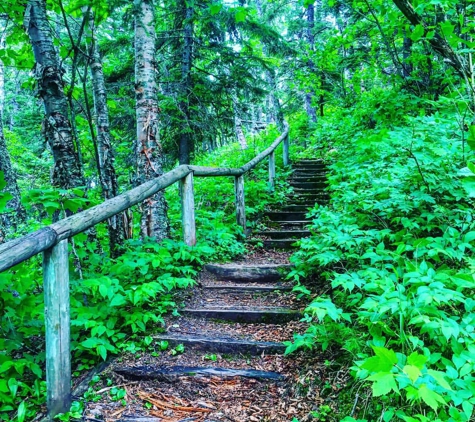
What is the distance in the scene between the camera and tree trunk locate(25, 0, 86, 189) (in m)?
3.28

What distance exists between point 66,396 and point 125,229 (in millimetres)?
3048

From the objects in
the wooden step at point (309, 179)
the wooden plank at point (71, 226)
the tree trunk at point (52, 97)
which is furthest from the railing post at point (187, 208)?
the wooden step at point (309, 179)

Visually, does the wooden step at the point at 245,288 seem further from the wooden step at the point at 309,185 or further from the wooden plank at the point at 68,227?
the wooden step at the point at 309,185

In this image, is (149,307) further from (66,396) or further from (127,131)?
(127,131)

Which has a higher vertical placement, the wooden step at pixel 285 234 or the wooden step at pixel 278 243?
the wooden step at pixel 285 234

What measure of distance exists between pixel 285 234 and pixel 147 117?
281 cm

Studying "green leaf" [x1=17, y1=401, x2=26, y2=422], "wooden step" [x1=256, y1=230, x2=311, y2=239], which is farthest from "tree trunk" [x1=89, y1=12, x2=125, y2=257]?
"wooden step" [x1=256, y1=230, x2=311, y2=239]

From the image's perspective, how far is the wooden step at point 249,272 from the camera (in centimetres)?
405

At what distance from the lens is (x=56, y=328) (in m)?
2.01

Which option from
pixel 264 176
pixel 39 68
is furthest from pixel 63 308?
pixel 264 176

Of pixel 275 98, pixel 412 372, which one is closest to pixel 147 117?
pixel 412 372

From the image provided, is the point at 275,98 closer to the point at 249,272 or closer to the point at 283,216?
the point at 283,216

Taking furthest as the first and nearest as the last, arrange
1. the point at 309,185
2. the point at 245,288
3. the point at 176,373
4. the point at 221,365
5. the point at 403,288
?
the point at 309,185 → the point at 245,288 → the point at 221,365 → the point at 176,373 → the point at 403,288

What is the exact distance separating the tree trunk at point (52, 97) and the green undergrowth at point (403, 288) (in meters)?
2.52
